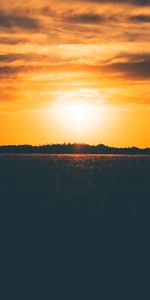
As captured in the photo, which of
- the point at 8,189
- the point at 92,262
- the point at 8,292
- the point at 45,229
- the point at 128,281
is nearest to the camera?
the point at 8,292

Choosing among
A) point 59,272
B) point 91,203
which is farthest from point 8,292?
point 91,203

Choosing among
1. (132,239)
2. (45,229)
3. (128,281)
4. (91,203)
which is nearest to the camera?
(128,281)

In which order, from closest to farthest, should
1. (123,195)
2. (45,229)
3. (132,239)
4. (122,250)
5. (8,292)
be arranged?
(8,292), (122,250), (132,239), (45,229), (123,195)

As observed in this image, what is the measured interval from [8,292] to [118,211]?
19808mm

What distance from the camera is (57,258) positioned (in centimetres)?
2228

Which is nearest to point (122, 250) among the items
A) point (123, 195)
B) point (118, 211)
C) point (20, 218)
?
point (20, 218)

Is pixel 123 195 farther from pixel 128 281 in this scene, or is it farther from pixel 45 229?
pixel 128 281

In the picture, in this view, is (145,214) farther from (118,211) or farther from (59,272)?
(59,272)

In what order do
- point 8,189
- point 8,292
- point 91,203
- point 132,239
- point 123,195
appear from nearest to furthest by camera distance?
point 8,292, point 132,239, point 91,203, point 123,195, point 8,189

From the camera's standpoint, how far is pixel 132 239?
26.2 meters

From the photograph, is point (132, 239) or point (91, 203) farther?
point (91, 203)

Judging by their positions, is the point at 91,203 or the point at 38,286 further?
the point at 91,203

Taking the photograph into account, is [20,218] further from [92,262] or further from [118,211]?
[92,262]

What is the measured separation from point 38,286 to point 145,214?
17332mm
